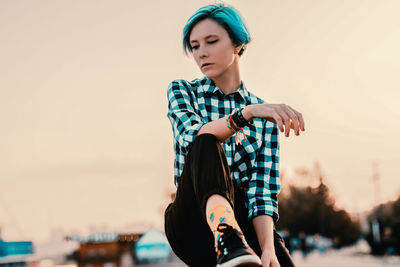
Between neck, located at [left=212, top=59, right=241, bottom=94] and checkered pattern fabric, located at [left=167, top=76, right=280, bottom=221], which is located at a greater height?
neck, located at [left=212, top=59, right=241, bottom=94]

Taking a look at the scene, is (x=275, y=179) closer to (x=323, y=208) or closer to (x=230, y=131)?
→ (x=230, y=131)

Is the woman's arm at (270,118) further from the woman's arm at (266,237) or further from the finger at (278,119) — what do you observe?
the woman's arm at (266,237)

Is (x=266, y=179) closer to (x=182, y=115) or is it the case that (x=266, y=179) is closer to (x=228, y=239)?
(x=182, y=115)

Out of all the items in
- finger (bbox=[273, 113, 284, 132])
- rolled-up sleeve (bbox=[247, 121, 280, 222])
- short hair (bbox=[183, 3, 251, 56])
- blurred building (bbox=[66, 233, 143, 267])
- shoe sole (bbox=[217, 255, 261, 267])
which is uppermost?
short hair (bbox=[183, 3, 251, 56])

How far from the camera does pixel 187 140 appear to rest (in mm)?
2496

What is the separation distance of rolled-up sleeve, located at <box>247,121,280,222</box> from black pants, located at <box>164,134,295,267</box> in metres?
0.07

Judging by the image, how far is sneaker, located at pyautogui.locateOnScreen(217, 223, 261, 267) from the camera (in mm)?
1969

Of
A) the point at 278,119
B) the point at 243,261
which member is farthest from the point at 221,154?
the point at 243,261

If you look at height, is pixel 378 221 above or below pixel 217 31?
below

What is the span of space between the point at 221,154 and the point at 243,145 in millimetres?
664

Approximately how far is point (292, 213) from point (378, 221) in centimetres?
2795

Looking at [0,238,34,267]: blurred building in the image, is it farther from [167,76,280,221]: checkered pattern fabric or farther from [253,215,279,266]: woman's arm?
[253,215,279,266]: woman's arm

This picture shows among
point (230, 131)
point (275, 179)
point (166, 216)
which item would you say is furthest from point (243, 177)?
point (230, 131)

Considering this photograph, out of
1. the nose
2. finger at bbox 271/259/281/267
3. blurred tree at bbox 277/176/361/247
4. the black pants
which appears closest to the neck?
the nose
